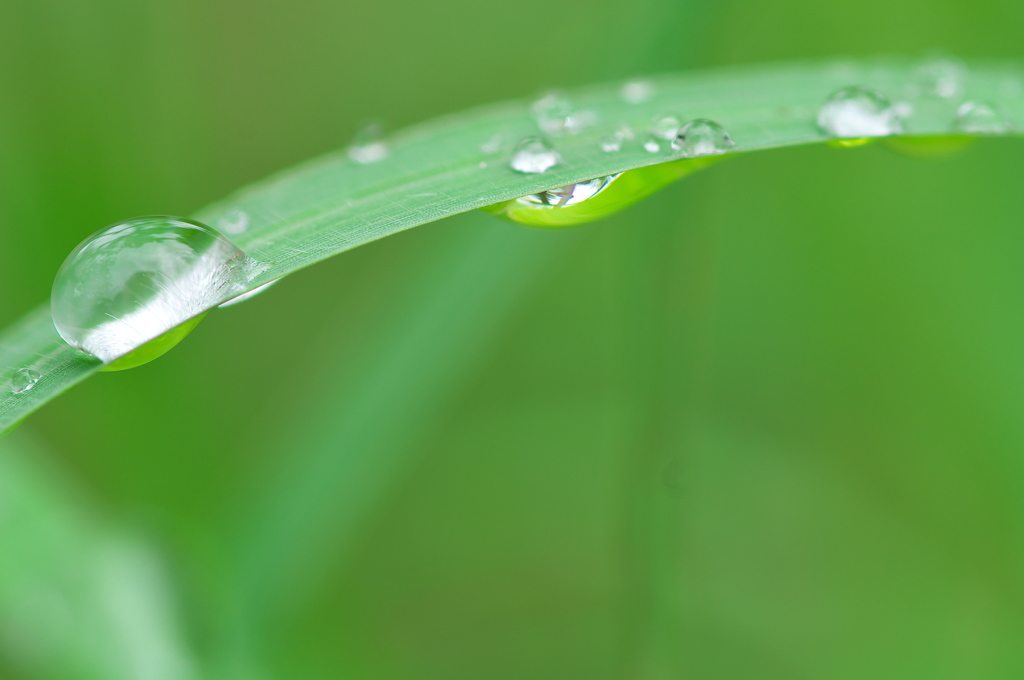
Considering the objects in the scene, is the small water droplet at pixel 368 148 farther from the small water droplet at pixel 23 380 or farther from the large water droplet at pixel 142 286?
the small water droplet at pixel 23 380

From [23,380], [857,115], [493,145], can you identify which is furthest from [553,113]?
[23,380]

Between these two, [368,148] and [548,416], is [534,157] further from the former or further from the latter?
[548,416]

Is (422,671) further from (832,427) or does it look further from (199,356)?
(832,427)

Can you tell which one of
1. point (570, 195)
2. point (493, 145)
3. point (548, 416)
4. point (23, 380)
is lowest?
point (23, 380)

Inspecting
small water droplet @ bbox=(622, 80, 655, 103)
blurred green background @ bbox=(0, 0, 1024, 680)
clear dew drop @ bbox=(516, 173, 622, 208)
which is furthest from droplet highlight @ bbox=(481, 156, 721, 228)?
blurred green background @ bbox=(0, 0, 1024, 680)

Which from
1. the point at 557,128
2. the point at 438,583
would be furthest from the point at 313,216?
the point at 438,583
